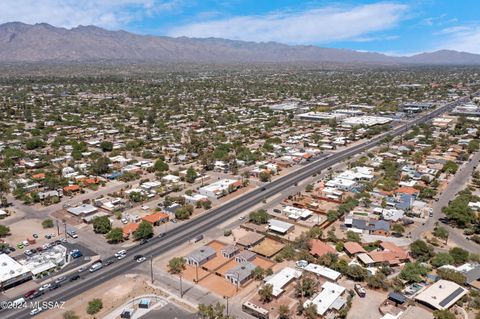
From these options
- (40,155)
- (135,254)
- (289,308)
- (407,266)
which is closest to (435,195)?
(407,266)

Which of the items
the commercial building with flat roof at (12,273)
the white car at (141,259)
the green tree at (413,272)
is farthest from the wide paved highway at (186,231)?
the green tree at (413,272)

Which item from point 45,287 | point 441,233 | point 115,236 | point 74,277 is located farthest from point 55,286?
point 441,233

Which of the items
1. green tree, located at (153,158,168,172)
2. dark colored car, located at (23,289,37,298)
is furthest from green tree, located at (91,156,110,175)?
dark colored car, located at (23,289,37,298)

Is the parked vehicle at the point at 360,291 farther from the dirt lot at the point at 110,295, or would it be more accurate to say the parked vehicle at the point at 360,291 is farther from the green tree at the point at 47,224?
the green tree at the point at 47,224

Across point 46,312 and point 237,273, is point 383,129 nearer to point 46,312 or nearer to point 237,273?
point 237,273

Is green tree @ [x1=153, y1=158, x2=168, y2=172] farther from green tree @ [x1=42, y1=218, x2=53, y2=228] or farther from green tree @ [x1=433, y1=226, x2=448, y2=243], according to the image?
green tree @ [x1=433, y1=226, x2=448, y2=243]

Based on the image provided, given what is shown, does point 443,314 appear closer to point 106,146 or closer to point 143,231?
point 143,231
